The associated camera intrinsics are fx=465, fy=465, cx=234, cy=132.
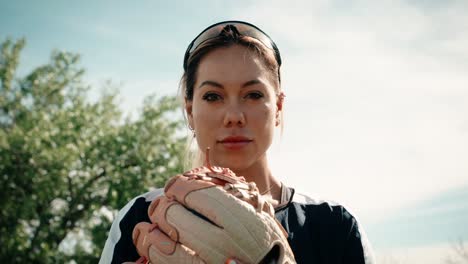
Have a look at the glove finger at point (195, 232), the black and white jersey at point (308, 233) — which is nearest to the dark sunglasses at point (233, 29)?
the black and white jersey at point (308, 233)

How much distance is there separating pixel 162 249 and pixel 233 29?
160 centimetres

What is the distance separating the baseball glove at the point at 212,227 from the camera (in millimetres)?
1854

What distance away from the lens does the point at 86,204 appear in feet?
59.2

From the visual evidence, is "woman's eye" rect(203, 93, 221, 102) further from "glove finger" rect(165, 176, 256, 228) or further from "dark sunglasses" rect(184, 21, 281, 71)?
"glove finger" rect(165, 176, 256, 228)

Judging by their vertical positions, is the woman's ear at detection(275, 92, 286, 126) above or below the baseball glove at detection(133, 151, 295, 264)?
above

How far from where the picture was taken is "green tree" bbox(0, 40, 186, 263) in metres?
16.5

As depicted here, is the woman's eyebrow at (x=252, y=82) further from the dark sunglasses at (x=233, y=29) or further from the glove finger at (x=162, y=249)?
the glove finger at (x=162, y=249)

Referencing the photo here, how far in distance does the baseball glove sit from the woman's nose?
60 cm

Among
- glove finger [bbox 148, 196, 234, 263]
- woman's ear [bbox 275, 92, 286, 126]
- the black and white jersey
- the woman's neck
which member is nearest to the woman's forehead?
woman's ear [bbox 275, 92, 286, 126]

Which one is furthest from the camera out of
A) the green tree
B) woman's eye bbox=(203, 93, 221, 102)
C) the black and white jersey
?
the green tree

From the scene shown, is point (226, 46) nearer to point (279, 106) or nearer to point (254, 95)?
point (254, 95)

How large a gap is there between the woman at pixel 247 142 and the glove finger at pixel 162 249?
2.05 feet

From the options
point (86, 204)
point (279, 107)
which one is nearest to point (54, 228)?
point (86, 204)

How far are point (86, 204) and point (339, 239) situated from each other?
16764 mm
